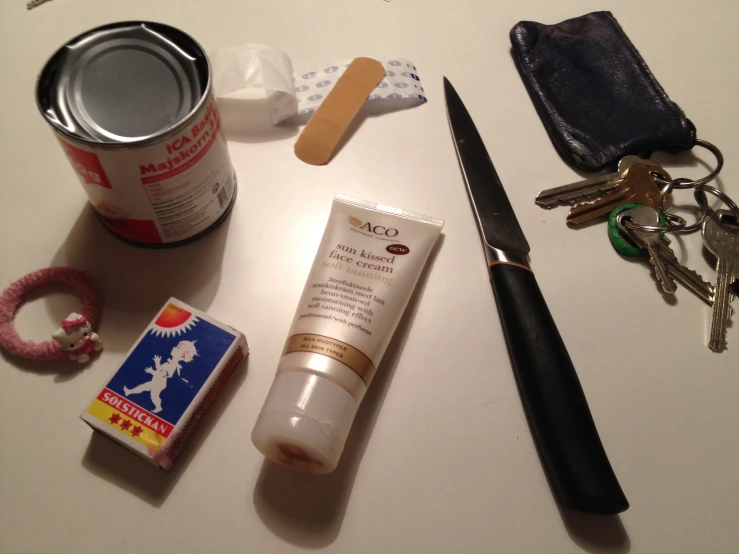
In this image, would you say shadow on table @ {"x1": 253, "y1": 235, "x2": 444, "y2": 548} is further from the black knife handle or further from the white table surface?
the black knife handle

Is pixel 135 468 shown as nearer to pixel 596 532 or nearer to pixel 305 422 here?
pixel 305 422

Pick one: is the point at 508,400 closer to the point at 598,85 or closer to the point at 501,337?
the point at 501,337

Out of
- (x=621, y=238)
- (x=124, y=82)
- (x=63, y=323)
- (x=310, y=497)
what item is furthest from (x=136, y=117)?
(x=621, y=238)

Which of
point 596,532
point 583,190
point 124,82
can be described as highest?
point 124,82

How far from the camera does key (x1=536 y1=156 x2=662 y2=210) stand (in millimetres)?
481

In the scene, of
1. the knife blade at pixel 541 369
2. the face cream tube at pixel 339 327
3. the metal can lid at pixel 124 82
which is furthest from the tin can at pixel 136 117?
the knife blade at pixel 541 369

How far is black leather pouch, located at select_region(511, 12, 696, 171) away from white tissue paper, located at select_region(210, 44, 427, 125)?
119 mm

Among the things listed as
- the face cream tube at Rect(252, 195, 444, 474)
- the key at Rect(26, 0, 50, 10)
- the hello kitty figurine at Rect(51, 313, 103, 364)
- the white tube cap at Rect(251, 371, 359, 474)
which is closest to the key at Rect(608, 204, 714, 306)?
the face cream tube at Rect(252, 195, 444, 474)

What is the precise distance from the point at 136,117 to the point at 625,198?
387 millimetres

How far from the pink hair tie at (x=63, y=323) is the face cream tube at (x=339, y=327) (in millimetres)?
139

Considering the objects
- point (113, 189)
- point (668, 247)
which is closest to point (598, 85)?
point (668, 247)

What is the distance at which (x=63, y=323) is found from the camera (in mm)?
374

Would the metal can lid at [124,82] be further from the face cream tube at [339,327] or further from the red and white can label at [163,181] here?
the face cream tube at [339,327]

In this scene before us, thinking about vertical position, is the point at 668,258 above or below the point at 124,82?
below
